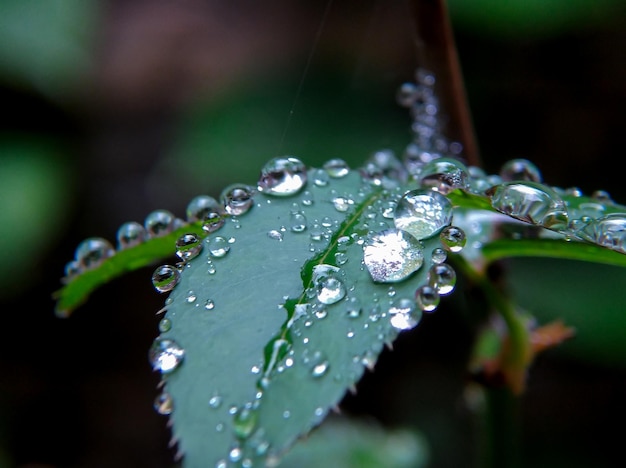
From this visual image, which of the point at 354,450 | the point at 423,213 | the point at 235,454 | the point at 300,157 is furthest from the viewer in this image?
the point at 300,157

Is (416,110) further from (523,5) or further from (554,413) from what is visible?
(554,413)

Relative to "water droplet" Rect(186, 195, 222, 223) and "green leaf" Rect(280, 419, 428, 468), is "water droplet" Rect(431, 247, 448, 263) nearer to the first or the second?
"water droplet" Rect(186, 195, 222, 223)

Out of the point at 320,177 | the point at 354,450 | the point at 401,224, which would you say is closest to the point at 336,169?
the point at 320,177

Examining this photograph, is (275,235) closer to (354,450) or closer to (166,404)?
(166,404)

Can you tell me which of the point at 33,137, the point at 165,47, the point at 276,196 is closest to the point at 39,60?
the point at 33,137

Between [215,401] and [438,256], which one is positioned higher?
[438,256]

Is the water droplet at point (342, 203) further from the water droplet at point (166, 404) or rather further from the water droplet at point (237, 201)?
the water droplet at point (166, 404)

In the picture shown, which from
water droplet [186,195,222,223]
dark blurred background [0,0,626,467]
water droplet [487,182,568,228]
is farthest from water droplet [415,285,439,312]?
dark blurred background [0,0,626,467]
